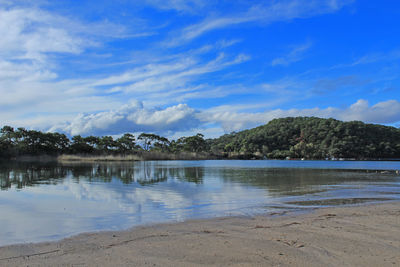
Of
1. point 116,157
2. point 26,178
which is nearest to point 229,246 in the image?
point 26,178

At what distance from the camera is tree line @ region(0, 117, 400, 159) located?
62562 millimetres

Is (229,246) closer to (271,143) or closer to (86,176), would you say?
(86,176)

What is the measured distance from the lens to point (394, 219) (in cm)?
794

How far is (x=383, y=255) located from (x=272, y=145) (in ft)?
453

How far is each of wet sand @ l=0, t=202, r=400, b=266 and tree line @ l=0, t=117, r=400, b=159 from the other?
6346cm

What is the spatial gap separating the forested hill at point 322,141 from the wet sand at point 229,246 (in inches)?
4458

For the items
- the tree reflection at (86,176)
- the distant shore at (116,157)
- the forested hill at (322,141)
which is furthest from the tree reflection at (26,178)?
the forested hill at (322,141)

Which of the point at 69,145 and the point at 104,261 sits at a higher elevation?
the point at 69,145

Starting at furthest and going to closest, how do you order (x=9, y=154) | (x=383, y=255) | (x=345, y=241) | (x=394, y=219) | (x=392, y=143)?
(x=392, y=143), (x=9, y=154), (x=394, y=219), (x=345, y=241), (x=383, y=255)

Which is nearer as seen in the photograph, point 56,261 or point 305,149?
point 56,261

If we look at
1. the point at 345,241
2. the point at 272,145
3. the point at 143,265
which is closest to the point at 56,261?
the point at 143,265

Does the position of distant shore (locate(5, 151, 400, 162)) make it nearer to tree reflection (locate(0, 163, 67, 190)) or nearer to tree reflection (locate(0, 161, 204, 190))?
tree reflection (locate(0, 161, 204, 190))

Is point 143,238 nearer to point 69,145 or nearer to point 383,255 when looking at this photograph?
point 383,255

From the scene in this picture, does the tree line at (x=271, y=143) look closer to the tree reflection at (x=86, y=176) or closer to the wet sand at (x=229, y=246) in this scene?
the tree reflection at (x=86, y=176)
